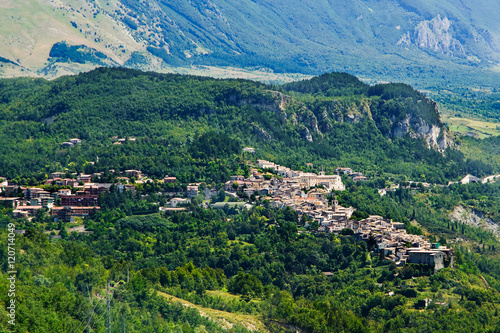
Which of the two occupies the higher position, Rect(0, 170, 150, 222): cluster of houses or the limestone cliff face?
the limestone cliff face

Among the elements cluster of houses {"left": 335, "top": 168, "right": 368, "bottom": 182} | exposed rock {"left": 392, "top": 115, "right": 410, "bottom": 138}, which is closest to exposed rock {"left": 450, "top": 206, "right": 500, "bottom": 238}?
cluster of houses {"left": 335, "top": 168, "right": 368, "bottom": 182}

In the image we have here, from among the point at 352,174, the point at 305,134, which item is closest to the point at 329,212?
the point at 352,174

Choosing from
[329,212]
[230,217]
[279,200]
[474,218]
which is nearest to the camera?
[329,212]

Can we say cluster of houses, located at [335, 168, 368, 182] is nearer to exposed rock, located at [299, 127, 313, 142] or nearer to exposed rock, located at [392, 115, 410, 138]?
exposed rock, located at [299, 127, 313, 142]

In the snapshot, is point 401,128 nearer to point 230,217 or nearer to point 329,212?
point 329,212

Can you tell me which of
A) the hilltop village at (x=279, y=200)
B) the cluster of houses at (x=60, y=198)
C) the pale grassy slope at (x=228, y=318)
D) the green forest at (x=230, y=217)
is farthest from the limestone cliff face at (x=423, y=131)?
the pale grassy slope at (x=228, y=318)

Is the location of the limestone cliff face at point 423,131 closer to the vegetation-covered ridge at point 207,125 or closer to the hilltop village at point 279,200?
the vegetation-covered ridge at point 207,125

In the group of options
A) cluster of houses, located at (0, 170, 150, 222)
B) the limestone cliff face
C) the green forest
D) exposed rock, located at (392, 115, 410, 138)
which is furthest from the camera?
exposed rock, located at (392, 115, 410, 138)
